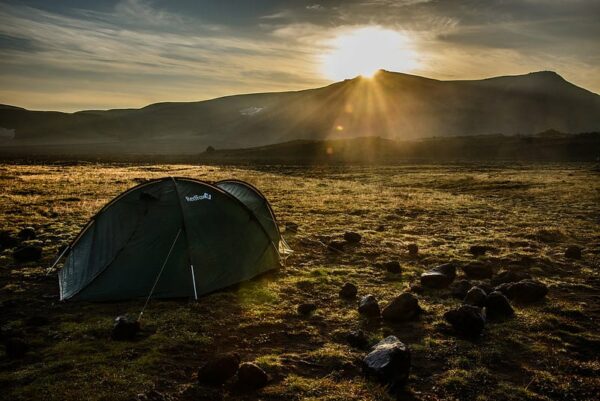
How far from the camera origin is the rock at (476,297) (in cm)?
945

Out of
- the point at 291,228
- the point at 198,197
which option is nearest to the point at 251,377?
the point at 198,197

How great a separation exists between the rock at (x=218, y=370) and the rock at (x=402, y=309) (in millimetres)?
3717

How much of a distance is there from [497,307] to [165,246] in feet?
25.5

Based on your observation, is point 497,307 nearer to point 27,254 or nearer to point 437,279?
point 437,279

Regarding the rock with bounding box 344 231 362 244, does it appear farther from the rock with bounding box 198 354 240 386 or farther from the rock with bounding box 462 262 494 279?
the rock with bounding box 198 354 240 386

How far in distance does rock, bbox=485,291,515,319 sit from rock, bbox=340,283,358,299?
3.03 m

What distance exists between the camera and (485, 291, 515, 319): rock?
358 inches

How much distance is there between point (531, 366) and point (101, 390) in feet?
22.7

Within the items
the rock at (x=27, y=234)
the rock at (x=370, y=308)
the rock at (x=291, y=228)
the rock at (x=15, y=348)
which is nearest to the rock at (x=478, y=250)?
the rock at (x=370, y=308)

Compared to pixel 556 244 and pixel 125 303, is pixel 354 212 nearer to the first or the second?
pixel 556 244

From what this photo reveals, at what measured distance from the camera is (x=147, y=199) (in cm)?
1063

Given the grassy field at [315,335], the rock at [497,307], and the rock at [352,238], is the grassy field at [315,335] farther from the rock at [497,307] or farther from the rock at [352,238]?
the rock at [352,238]

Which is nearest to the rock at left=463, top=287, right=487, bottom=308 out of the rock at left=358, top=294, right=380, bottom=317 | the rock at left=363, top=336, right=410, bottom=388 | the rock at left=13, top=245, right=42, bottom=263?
the rock at left=358, top=294, right=380, bottom=317

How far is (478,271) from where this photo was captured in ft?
39.0
